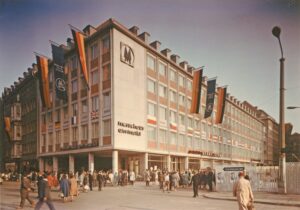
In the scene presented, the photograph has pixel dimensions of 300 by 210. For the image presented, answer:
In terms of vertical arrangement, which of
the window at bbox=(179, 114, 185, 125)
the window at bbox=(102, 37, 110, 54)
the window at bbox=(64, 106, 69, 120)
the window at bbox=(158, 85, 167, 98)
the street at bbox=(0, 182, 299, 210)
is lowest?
the street at bbox=(0, 182, 299, 210)

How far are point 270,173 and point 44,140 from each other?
3110cm

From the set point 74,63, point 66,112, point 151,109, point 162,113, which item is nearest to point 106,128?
point 151,109

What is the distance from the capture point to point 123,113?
3344cm

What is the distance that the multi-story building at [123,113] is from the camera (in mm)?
33281

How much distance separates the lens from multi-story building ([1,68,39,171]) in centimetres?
5028

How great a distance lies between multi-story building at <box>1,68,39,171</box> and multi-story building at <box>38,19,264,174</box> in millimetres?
5435

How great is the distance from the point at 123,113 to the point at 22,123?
2913cm

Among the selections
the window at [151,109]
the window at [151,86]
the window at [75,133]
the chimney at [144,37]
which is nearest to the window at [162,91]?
the window at [151,86]

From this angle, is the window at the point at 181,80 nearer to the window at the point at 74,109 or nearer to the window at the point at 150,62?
the window at the point at 150,62

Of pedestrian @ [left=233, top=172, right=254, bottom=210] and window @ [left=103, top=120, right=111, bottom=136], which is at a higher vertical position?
window @ [left=103, top=120, right=111, bottom=136]

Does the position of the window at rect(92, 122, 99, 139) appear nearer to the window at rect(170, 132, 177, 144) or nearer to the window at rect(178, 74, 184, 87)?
the window at rect(170, 132, 177, 144)

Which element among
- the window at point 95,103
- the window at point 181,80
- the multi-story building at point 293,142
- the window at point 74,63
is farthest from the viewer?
the window at point 181,80

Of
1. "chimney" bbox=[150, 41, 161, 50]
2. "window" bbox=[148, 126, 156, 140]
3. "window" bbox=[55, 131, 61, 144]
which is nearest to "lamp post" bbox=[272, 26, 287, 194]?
"window" bbox=[148, 126, 156, 140]

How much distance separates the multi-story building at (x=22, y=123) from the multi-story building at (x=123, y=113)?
5435 millimetres
